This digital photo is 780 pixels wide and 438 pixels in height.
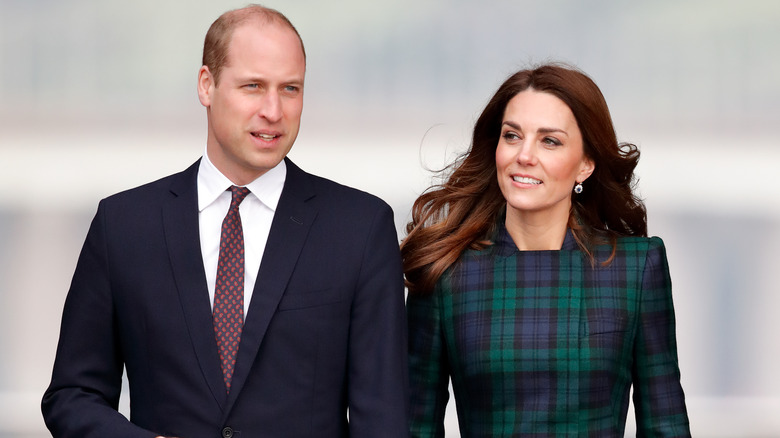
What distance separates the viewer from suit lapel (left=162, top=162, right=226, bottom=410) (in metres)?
2.54

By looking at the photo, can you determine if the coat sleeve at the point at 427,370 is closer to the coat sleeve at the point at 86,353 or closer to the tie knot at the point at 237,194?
the tie knot at the point at 237,194

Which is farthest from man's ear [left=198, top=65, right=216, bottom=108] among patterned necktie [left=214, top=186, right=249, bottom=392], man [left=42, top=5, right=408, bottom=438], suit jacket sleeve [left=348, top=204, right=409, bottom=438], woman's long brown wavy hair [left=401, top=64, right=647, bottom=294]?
woman's long brown wavy hair [left=401, top=64, right=647, bottom=294]

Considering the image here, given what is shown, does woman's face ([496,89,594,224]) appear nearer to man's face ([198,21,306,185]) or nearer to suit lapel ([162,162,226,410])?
man's face ([198,21,306,185])

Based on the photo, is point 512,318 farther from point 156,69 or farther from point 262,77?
point 156,69

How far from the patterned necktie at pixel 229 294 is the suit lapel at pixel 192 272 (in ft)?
0.07

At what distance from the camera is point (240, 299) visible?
2.58 metres

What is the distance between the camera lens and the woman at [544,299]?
9.62ft

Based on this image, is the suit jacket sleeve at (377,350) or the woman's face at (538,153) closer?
the suit jacket sleeve at (377,350)

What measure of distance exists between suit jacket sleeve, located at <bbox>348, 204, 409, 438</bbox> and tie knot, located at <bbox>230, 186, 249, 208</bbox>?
0.83 ft

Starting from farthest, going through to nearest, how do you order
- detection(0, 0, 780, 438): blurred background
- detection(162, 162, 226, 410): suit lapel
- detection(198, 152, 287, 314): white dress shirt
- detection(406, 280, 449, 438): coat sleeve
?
detection(0, 0, 780, 438): blurred background < detection(406, 280, 449, 438): coat sleeve < detection(198, 152, 287, 314): white dress shirt < detection(162, 162, 226, 410): suit lapel

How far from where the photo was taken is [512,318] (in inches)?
118

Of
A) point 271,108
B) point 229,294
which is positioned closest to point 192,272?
point 229,294

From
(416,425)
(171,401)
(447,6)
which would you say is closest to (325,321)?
(171,401)

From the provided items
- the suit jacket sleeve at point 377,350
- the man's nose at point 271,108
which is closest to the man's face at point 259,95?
the man's nose at point 271,108
